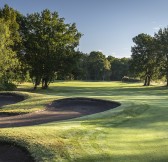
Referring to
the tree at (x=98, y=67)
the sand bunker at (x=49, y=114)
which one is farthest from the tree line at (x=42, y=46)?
the tree at (x=98, y=67)

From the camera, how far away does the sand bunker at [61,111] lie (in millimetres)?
18156

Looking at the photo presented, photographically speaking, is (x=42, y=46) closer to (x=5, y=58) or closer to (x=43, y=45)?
(x=43, y=45)

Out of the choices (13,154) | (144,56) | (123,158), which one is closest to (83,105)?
(13,154)

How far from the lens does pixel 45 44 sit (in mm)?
54531

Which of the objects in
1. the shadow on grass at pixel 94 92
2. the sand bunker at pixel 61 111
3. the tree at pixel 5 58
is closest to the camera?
the sand bunker at pixel 61 111

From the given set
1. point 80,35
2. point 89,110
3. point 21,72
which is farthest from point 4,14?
point 89,110

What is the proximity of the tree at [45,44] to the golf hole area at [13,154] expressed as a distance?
140 ft

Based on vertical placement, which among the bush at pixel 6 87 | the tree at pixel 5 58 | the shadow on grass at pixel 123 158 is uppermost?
the tree at pixel 5 58

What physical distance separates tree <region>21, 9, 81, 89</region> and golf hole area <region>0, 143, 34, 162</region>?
42.7 m

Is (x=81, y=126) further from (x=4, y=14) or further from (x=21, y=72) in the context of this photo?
(x=4, y=14)

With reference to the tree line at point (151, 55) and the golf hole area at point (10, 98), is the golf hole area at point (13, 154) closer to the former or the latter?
the golf hole area at point (10, 98)

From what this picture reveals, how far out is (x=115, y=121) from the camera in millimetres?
16188

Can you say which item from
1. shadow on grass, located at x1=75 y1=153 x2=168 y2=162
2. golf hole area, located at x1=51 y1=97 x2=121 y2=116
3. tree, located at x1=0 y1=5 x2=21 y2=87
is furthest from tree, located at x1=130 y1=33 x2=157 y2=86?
shadow on grass, located at x1=75 y1=153 x2=168 y2=162

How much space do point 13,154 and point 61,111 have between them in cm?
1232
